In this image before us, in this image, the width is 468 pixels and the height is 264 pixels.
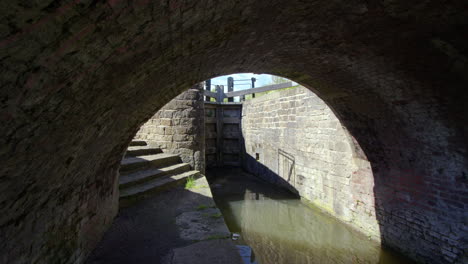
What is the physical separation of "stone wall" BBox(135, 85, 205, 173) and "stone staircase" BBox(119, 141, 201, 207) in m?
0.22

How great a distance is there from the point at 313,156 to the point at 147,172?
12.9 feet

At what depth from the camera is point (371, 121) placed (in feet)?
12.9

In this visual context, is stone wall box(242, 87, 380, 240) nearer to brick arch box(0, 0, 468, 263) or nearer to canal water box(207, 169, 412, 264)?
canal water box(207, 169, 412, 264)

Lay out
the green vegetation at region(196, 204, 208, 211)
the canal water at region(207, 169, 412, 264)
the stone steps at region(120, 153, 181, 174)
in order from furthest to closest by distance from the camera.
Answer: the stone steps at region(120, 153, 181, 174) → the canal water at region(207, 169, 412, 264) → the green vegetation at region(196, 204, 208, 211)

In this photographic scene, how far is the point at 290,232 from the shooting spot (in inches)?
197

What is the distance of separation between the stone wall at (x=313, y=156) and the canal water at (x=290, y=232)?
0.97ft

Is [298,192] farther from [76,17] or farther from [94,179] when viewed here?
[76,17]

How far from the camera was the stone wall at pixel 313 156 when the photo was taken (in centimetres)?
470

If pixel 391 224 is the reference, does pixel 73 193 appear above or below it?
above

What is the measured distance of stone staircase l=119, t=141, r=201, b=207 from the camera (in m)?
4.10

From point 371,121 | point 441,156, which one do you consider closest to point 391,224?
point 441,156

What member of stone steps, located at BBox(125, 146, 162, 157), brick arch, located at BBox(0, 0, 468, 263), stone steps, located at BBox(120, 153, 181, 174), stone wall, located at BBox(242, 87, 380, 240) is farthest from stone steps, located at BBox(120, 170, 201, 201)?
stone wall, located at BBox(242, 87, 380, 240)

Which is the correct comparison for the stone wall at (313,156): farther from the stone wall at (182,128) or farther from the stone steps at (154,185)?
the stone steps at (154,185)

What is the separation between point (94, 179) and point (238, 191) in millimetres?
5786
